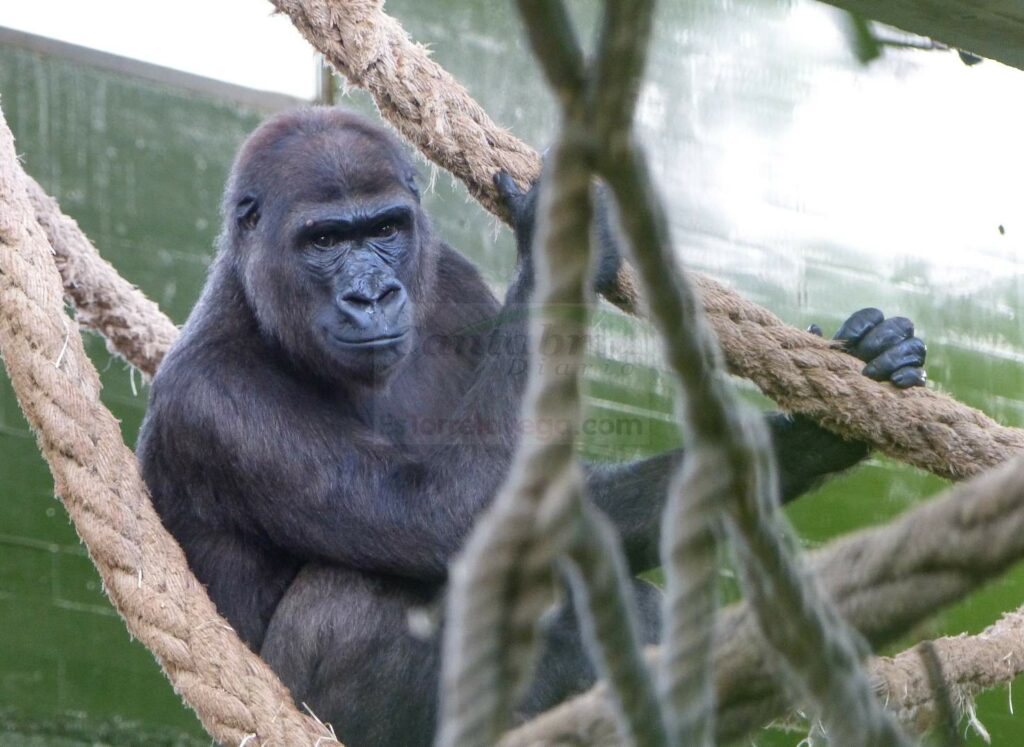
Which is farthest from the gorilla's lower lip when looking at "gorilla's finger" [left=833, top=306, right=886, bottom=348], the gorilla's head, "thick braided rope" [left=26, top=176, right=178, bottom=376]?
"thick braided rope" [left=26, top=176, right=178, bottom=376]

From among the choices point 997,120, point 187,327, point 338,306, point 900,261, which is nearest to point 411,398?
point 338,306

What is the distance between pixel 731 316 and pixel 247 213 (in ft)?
4.16

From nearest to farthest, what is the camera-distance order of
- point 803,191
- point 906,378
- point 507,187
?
point 906,378
point 507,187
point 803,191

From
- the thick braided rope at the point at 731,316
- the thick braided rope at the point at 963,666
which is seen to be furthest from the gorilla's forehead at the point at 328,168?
the thick braided rope at the point at 963,666

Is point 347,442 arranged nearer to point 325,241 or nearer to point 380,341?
point 380,341

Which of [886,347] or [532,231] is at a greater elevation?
[532,231]

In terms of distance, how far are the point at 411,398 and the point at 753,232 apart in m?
Result: 2.77

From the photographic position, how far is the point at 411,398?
10.2 feet

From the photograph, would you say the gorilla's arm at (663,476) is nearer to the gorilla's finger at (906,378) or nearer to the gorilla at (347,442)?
the gorilla at (347,442)

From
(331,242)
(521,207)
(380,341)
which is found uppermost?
(521,207)

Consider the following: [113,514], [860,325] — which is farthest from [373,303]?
[860,325]

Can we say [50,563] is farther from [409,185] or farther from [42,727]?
[409,185]

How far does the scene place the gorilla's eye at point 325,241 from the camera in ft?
9.66

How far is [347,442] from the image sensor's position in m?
2.83
